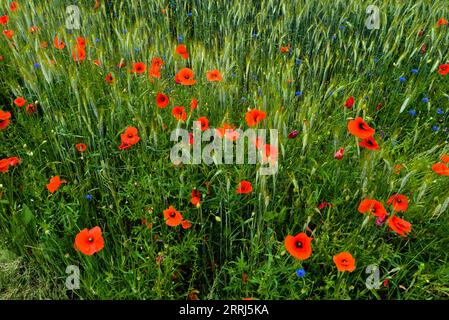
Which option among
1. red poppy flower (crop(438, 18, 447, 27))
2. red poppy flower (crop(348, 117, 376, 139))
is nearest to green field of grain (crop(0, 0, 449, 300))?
red poppy flower (crop(348, 117, 376, 139))

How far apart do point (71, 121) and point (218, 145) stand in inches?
33.6

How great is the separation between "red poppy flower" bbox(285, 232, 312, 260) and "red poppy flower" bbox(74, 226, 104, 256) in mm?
622

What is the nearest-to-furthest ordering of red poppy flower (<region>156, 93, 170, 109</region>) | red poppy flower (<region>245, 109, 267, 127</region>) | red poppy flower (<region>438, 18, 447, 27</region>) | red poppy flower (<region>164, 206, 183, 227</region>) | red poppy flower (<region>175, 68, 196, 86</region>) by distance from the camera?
red poppy flower (<region>164, 206, 183, 227</region>), red poppy flower (<region>245, 109, 267, 127</region>), red poppy flower (<region>156, 93, 170, 109</region>), red poppy flower (<region>175, 68, 196, 86</region>), red poppy flower (<region>438, 18, 447, 27</region>)

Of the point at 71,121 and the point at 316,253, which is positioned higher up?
the point at 71,121

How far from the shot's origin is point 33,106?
188cm

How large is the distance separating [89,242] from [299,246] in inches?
28.1

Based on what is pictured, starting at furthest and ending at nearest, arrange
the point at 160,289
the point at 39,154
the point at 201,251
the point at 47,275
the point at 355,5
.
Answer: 1. the point at 355,5
2. the point at 39,154
3. the point at 201,251
4. the point at 47,275
5. the point at 160,289

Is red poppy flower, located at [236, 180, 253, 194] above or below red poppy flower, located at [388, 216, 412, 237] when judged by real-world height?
above

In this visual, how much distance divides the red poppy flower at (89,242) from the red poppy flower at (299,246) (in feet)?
2.04

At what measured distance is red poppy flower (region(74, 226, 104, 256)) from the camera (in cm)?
129

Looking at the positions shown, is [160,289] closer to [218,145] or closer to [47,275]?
[47,275]

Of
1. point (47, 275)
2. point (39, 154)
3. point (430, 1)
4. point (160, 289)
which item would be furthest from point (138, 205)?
Result: point (430, 1)

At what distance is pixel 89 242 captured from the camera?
52.1 inches

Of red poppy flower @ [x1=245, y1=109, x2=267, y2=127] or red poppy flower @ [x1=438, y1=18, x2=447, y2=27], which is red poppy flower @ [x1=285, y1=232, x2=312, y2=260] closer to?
red poppy flower @ [x1=245, y1=109, x2=267, y2=127]
